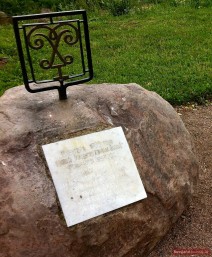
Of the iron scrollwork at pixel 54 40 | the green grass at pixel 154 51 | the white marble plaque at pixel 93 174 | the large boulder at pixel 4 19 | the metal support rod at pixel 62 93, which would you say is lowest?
the green grass at pixel 154 51

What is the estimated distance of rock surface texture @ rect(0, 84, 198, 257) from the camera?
2.28m

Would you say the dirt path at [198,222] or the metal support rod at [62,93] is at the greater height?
the metal support rod at [62,93]

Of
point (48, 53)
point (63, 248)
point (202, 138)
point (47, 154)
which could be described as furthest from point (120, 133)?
point (48, 53)

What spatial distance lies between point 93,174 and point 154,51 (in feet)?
Result: 13.7

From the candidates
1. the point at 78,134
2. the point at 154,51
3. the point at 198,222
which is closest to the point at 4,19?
the point at 154,51

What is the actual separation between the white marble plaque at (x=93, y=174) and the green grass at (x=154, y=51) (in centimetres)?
241

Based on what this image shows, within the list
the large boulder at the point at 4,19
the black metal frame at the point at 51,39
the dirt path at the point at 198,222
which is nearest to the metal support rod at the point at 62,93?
the black metal frame at the point at 51,39

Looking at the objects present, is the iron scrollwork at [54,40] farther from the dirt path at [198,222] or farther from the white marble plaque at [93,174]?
the dirt path at [198,222]

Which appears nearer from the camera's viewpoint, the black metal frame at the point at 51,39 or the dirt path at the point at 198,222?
the black metal frame at the point at 51,39

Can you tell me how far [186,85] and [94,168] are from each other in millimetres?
2913

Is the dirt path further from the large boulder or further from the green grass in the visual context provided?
the large boulder

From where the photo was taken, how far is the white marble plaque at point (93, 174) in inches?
94.2

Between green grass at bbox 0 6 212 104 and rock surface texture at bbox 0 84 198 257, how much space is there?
6.88 feet

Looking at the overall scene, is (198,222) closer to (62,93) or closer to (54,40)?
(62,93)
